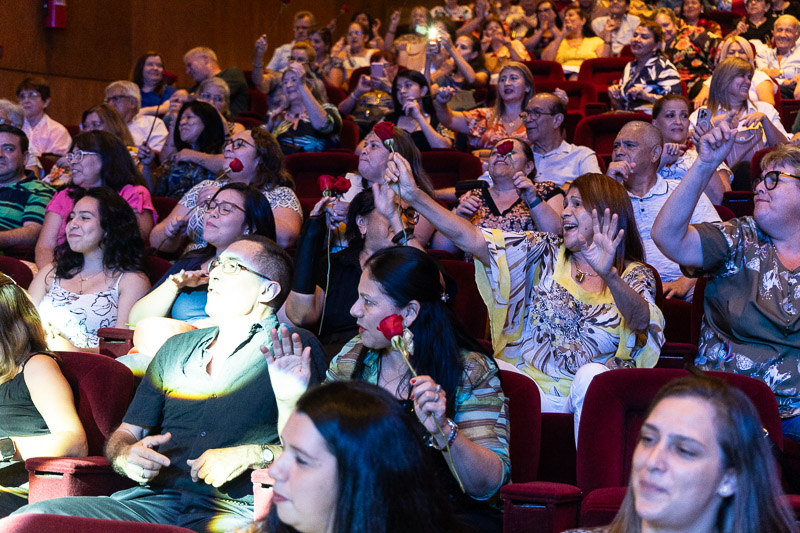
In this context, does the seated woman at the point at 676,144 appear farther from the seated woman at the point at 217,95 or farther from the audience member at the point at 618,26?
the audience member at the point at 618,26

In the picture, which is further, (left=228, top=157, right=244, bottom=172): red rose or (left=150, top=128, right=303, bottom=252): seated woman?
(left=228, top=157, right=244, bottom=172): red rose

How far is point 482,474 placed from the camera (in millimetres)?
1843

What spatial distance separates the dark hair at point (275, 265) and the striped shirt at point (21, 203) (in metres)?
2.14

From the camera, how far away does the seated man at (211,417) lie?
2.00 meters

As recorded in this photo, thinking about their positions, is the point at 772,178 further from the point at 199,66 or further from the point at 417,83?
the point at 199,66

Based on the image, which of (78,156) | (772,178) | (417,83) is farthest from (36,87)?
(772,178)

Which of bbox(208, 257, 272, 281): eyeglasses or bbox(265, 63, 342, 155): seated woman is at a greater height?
bbox(265, 63, 342, 155): seated woman

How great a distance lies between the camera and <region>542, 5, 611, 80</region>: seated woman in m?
7.85

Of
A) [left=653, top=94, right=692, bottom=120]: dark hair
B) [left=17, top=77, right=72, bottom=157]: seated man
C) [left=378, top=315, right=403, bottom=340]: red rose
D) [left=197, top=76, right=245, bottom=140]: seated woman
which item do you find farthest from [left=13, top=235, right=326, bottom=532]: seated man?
[left=17, top=77, right=72, bottom=157]: seated man

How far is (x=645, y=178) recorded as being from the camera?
3.78 meters

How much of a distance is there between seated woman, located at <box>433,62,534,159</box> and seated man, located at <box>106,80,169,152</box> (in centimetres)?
165

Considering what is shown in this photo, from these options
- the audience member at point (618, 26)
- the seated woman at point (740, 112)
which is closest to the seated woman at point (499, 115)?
the seated woman at point (740, 112)

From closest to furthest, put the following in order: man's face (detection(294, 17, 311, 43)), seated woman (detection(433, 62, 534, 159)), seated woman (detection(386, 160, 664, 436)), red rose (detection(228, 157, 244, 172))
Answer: seated woman (detection(386, 160, 664, 436)), red rose (detection(228, 157, 244, 172)), seated woman (detection(433, 62, 534, 159)), man's face (detection(294, 17, 311, 43))

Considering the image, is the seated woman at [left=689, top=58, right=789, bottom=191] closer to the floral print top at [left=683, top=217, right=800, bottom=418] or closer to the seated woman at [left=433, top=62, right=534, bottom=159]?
the seated woman at [left=433, top=62, right=534, bottom=159]
